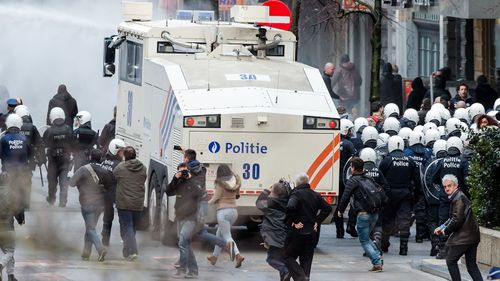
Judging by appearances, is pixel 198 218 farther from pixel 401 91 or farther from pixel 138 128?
pixel 401 91

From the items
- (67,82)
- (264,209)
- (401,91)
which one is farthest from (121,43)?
(67,82)

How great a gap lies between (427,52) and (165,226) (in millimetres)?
21390

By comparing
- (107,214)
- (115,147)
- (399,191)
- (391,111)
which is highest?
(391,111)

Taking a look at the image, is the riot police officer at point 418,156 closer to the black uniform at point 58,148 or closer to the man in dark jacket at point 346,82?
the black uniform at point 58,148

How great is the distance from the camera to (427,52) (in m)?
42.4

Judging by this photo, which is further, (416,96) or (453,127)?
(416,96)

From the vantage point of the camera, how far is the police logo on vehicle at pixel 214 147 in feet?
70.9

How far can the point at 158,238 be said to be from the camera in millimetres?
22266

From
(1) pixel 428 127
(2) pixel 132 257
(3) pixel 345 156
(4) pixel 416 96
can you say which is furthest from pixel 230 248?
(4) pixel 416 96

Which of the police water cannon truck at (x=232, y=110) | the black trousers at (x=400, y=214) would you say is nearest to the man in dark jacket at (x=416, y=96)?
the police water cannon truck at (x=232, y=110)

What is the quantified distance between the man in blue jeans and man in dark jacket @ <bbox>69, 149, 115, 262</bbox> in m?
3.18

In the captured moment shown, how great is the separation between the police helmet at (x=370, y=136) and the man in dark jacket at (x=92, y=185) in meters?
4.89

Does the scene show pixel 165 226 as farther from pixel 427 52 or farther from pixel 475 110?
pixel 427 52

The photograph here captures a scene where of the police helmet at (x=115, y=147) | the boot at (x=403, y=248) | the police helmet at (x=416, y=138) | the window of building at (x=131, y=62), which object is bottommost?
the boot at (x=403, y=248)
